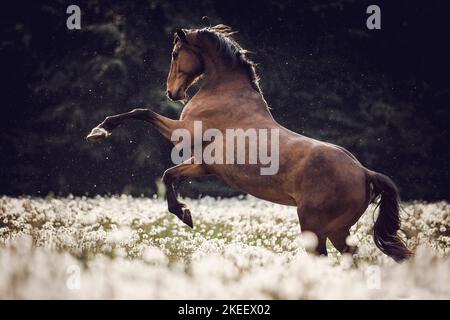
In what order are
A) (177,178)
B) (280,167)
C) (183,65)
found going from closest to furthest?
(280,167) → (177,178) → (183,65)

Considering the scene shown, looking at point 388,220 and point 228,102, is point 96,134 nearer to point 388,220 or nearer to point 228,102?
point 228,102

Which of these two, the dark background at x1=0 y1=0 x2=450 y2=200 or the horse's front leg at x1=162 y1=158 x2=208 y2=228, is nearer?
the horse's front leg at x1=162 y1=158 x2=208 y2=228

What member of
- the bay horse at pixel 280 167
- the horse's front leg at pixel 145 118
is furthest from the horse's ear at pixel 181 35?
the horse's front leg at pixel 145 118

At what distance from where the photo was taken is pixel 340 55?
49.9ft

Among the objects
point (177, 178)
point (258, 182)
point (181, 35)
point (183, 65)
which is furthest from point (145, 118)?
point (258, 182)

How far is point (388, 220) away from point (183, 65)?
2.98 metres

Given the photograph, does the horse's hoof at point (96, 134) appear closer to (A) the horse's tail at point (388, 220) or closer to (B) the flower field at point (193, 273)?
(B) the flower field at point (193, 273)

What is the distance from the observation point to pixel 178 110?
14.1 metres

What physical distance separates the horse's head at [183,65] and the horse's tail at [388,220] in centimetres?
250

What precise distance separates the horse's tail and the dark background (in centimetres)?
929

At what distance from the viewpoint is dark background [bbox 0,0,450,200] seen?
47.6 ft

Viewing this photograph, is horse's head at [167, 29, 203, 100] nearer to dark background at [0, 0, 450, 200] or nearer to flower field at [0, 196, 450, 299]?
flower field at [0, 196, 450, 299]

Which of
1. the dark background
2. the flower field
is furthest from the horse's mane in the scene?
the dark background
